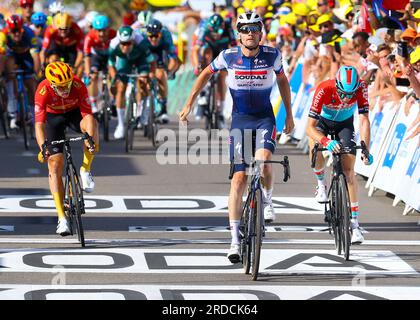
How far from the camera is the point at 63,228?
44.6ft

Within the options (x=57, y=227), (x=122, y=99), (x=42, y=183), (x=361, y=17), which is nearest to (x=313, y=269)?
(x=57, y=227)

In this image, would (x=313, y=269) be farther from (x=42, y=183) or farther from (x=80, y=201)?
(x=42, y=183)

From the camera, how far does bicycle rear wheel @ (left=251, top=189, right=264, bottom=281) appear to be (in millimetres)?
11445

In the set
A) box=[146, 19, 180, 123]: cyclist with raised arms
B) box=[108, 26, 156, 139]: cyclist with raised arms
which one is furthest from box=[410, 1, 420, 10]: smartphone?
box=[146, 19, 180, 123]: cyclist with raised arms

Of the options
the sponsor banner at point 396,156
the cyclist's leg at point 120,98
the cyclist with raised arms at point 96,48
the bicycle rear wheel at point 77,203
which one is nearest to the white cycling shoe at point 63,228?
the bicycle rear wheel at point 77,203

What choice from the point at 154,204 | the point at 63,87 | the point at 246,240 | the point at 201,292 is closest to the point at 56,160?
the point at 63,87

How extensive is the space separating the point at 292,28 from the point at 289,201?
35.3 ft

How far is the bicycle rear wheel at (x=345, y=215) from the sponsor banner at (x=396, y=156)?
12.2 feet

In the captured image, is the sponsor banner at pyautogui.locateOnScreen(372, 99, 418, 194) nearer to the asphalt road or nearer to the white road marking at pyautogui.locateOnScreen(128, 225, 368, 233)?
the asphalt road

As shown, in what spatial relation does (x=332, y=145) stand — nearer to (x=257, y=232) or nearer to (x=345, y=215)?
(x=345, y=215)

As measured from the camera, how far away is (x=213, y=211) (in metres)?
16.0

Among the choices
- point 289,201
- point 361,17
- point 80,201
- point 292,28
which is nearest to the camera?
point 80,201

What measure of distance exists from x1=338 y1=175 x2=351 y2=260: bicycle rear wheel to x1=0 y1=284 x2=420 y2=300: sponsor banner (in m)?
1.23

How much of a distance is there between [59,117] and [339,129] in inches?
109
